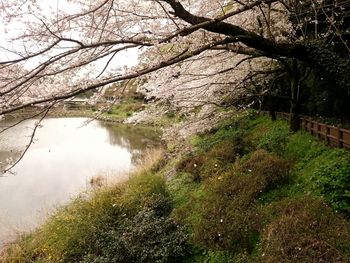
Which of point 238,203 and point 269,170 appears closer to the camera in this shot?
point 238,203

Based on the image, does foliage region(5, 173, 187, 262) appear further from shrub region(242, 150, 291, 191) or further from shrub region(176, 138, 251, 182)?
shrub region(242, 150, 291, 191)

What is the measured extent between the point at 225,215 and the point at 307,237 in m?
2.22

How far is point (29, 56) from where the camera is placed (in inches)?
164

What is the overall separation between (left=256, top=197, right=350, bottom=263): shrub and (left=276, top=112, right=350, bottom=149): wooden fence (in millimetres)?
2342

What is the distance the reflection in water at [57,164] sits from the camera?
14.0 metres

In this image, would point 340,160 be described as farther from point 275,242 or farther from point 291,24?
point 291,24

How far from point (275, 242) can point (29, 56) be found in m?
4.15

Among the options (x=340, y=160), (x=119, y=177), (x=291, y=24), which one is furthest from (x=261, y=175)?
(x=119, y=177)

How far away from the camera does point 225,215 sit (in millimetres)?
7203

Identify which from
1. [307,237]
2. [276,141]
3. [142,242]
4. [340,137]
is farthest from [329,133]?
[142,242]

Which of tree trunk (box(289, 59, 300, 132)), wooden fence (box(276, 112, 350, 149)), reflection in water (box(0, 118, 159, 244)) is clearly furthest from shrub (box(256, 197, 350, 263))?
tree trunk (box(289, 59, 300, 132))

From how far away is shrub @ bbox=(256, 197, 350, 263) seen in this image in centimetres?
487

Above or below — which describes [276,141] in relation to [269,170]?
above

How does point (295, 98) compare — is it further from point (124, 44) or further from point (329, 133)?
point (124, 44)
